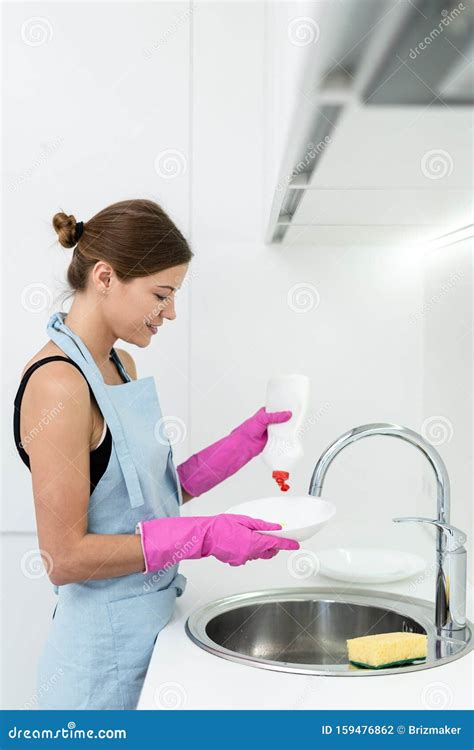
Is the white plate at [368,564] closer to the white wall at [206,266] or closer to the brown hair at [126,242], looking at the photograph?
the white wall at [206,266]

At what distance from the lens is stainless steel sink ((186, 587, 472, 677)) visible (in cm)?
132

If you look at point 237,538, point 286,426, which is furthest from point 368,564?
point 237,538

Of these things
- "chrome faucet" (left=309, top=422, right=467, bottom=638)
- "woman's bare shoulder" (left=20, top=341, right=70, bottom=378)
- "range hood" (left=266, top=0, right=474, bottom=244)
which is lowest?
"chrome faucet" (left=309, top=422, right=467, bottom=638)

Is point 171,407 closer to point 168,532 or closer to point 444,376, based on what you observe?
point 444,376

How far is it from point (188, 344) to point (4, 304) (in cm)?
45

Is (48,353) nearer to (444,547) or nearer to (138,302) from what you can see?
(138,302)

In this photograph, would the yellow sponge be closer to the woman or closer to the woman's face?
the woman

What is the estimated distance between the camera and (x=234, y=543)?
3.85 ft

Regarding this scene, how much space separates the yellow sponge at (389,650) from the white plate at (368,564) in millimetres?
359

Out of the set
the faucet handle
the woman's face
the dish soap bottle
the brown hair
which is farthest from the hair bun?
the faucet handle

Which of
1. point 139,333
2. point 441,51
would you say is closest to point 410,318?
point 139,333

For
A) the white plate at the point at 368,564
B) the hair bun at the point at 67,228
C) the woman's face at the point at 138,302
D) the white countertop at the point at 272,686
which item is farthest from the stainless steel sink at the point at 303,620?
the hair bun at the point at 67,228

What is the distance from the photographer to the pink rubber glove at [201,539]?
1.16 meters

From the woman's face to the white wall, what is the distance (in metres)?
0.58
